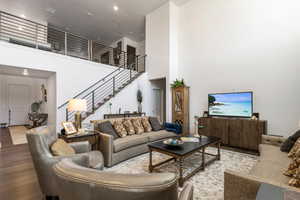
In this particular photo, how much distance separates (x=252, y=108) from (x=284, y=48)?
170cm

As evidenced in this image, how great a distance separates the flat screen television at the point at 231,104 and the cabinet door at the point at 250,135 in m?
0.31

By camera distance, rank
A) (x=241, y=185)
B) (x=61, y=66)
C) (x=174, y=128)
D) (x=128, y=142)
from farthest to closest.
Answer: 1. (x=61, y=66)
2. (x=174, y=128)
3. (x=128, y=142)
4. (x=241, y=185)

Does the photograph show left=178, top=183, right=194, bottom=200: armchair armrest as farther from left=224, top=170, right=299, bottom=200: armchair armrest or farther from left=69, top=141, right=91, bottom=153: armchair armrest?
left=69, top=141, right=91, bottom=153: armchair armrest

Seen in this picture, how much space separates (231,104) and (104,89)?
481 cm

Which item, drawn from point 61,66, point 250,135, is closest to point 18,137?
point 61,66

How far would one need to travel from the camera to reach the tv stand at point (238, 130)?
3598mm

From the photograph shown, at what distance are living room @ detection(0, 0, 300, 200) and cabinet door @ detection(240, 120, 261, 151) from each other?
0.02 metres

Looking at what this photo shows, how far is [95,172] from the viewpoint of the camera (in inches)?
25.1

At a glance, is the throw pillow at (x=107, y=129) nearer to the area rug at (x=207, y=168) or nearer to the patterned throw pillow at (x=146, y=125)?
the area rug at (x=207, y=168)

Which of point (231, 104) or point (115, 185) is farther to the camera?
point (231, 104)

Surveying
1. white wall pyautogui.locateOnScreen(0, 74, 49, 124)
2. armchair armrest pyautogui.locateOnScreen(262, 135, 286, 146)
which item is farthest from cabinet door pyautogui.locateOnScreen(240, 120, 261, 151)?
white wall pyautogui.locateOnScreen(0, 74, 49, 124)

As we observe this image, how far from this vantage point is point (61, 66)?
16.4 feet

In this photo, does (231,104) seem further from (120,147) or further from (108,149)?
(108,149)

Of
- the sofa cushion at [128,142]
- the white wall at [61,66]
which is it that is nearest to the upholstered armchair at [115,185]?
the sofa cushion at [128,142]
